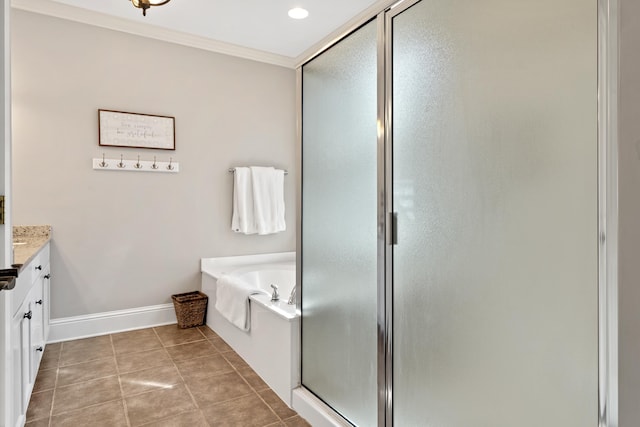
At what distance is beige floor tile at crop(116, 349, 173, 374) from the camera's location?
2561 millimetres

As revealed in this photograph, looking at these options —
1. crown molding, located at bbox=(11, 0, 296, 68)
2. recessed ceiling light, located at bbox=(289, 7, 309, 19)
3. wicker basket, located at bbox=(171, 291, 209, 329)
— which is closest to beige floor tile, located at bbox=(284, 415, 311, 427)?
wicker basket, located at bbox=(171, 291, 209, 329)

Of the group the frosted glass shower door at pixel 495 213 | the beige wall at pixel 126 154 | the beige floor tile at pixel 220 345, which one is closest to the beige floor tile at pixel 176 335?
the beige floor tile at pixel 220 345

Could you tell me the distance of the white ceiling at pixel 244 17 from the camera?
3020mm

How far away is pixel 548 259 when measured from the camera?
0.97 metres

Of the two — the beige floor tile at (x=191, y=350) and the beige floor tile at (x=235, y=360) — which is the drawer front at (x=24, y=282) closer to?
the beige floor tile at (x=191, y=350)

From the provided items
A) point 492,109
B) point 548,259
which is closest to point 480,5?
point 492,109

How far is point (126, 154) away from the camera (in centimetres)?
330

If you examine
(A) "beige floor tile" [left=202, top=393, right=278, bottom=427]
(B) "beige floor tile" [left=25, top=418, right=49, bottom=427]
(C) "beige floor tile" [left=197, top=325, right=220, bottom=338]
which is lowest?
(A) "beige floor tile" [left=202, top=393, right=278, bottom=427]

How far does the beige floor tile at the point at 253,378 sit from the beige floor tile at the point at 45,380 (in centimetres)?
112

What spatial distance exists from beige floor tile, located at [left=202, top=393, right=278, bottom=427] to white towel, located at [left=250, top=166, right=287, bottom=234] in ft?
6.56

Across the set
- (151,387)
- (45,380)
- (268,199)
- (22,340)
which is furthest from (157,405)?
(268,199)

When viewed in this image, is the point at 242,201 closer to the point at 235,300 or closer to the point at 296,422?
the point at 235,300

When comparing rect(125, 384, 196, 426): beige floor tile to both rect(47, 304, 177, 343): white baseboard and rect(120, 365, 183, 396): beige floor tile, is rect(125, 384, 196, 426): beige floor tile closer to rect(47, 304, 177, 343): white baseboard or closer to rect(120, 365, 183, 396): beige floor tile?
rect(120, 365, 183, 396): beige floor tile

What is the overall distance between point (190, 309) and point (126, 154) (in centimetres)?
145
